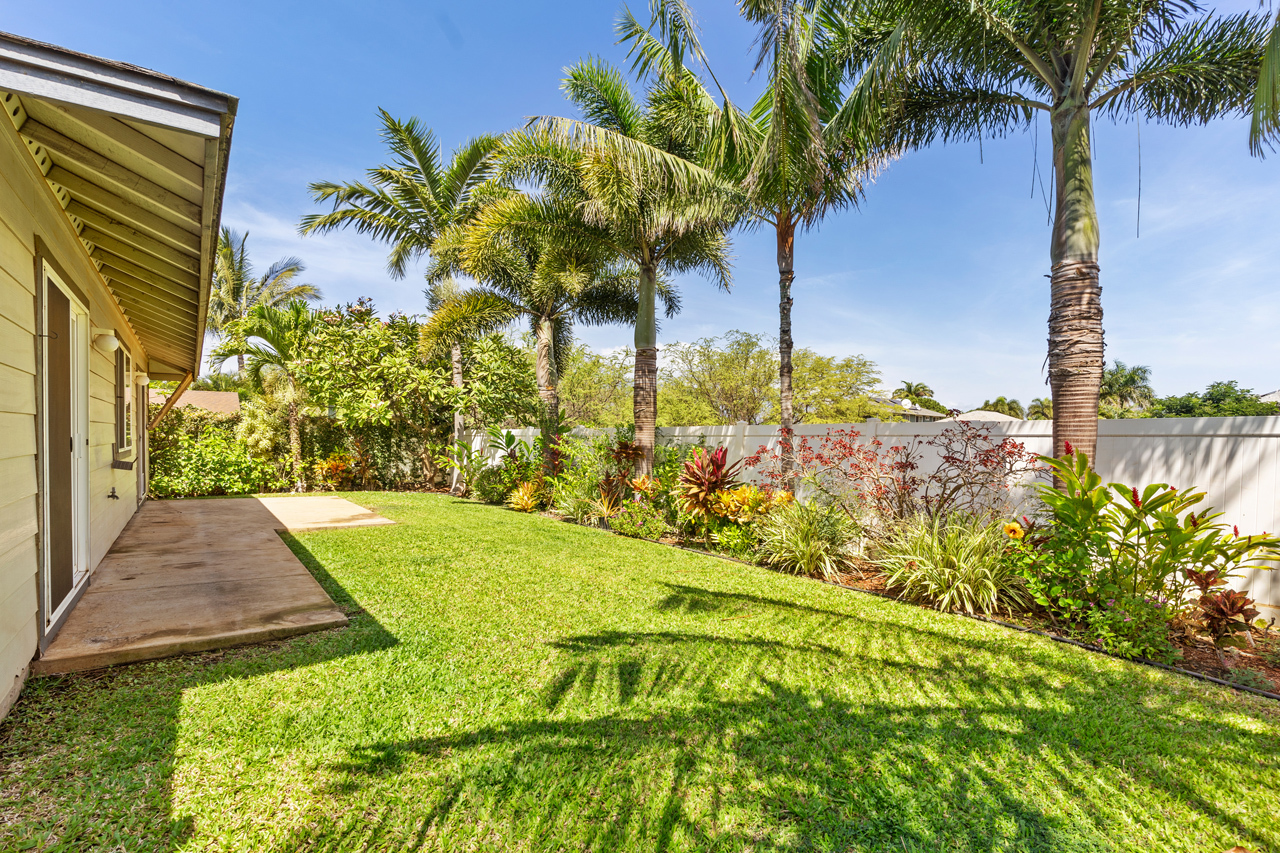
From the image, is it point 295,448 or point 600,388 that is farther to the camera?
point 600,388

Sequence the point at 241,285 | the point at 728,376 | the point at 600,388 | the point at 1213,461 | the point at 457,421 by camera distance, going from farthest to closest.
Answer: the point at 600,388 → the point at 241,285 → the point at 728,376 → the point at 457,421 → the point at 1213,461

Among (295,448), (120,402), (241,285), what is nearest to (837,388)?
(295,448)

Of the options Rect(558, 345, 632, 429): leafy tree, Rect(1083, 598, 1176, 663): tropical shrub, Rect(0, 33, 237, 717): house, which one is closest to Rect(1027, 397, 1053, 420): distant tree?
Rect(558, 345, 632, 429): leafy tree

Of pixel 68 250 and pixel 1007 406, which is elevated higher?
pixel 1007 406

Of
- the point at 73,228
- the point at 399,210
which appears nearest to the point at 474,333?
the point at 399,210

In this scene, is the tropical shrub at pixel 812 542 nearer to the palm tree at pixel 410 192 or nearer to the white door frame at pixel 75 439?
the white door frame at pixel 75 439

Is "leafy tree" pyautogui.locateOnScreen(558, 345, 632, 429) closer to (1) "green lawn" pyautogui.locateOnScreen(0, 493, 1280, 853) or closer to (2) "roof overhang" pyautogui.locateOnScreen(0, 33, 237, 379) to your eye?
(2) "roof overhang" pyautogui.locateOnScreen(0, 33, 237, 379)

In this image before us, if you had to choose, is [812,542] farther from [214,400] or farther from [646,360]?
[214,400]

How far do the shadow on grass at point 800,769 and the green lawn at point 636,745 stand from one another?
12 millimetres

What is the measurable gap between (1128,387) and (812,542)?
59967 millimetres

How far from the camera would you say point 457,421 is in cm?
1448

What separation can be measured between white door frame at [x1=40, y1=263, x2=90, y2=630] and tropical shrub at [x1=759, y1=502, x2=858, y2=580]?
19.9 feet

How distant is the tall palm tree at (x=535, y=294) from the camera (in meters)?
11.4

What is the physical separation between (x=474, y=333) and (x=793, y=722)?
41.6ft
